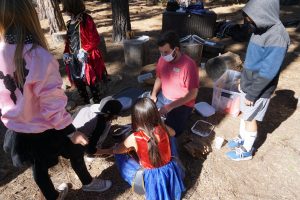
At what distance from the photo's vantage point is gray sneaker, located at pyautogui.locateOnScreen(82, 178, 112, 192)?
9.98ft

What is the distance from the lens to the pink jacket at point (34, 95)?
1.89m

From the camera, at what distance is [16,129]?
2.14 m

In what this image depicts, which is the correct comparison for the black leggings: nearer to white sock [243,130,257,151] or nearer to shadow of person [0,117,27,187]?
shadow of person [0,117,27,187]

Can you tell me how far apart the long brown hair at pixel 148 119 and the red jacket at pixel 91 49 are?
1637 mm

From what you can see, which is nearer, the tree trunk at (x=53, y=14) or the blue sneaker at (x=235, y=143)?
the blue sneaker at (x=235, y=143)

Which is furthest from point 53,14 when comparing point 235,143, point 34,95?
point 34,95

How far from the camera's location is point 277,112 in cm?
432

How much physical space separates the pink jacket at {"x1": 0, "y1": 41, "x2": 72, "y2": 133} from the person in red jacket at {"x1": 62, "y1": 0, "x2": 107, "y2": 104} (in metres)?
1.83

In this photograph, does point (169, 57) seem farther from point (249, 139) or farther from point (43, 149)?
point (43, 149)

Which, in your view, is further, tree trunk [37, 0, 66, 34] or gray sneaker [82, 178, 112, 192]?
tree trunk [37, 0, 66, 34]

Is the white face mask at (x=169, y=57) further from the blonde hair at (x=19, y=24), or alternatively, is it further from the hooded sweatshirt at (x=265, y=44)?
the blonde hair at (x=19, y=24)

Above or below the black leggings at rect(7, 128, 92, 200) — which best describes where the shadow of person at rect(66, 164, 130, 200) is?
below

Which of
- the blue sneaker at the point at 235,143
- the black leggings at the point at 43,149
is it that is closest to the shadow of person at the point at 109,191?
the black leggings at the point at 43,149

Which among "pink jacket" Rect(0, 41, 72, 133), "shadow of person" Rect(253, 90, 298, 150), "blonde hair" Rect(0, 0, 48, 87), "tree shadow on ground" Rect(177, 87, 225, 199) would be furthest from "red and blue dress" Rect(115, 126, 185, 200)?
Result: "shadow of person" Rect(253, 90, 298, 150)
